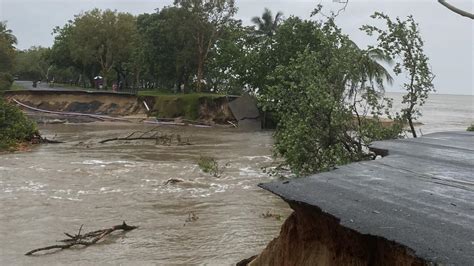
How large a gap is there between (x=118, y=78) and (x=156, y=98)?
24527mm

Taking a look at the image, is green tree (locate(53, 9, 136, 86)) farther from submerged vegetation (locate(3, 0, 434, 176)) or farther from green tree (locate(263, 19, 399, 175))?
green tree (locate(263, 19, 399, 175))

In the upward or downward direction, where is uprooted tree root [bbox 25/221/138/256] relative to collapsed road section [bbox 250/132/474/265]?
downward

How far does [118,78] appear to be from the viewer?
67.4 metres

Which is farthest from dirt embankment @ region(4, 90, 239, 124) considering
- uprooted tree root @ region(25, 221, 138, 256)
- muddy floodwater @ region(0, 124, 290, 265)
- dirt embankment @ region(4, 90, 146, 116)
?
uprooted tree root @ region(25, 221, 138, 256)

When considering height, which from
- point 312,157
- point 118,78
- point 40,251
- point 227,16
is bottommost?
point 40,251

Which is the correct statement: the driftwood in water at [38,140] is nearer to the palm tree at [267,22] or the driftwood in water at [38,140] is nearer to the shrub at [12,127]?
the shrub at [12,127]

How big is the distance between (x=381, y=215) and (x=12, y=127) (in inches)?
886

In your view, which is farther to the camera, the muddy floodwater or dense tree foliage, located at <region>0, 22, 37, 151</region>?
dense tree foliage, located at <region>0, 22, 37, 151</region>

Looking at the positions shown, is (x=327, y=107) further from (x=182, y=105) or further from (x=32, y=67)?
(x=32, y=67)

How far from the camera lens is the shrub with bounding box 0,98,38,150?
22359 millimetres

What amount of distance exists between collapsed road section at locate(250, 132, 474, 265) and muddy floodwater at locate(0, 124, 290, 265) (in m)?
3.47

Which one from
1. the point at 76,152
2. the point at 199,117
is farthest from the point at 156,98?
the point at 76,152

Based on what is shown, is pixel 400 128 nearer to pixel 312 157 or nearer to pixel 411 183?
pixel 312 157

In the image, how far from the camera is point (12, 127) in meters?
23.0
